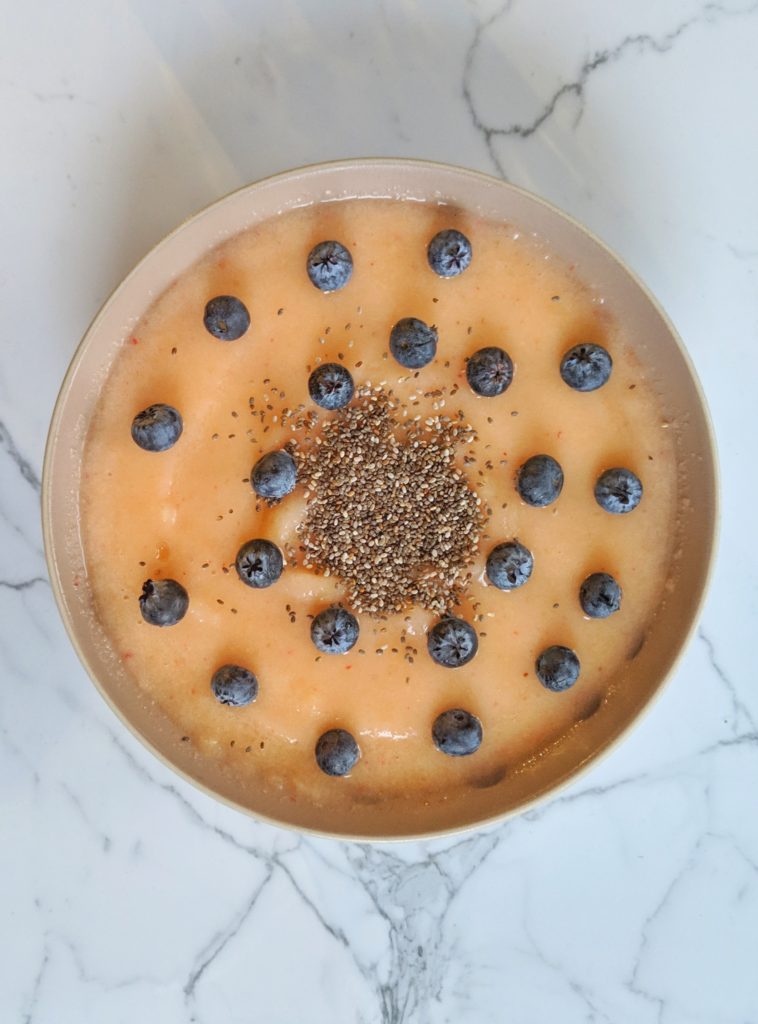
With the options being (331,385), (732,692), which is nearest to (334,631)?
(331,385)

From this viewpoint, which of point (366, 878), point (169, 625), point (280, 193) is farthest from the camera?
point (366, 878)

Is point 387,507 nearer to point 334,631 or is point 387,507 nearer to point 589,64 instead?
point 334,631

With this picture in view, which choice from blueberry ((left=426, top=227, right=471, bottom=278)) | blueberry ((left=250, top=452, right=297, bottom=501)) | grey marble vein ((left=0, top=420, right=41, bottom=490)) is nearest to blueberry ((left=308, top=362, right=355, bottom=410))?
blueberry ((left=250, top=452, right=297, bottom=501))

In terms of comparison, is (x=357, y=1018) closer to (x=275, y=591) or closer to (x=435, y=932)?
(x=435, y=932)

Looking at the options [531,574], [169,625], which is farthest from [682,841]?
[169,625]

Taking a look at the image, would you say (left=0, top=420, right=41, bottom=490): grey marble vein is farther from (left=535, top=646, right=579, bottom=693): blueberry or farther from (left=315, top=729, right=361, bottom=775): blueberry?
(left=535, top=646, right=579, bottom=693): blueberry

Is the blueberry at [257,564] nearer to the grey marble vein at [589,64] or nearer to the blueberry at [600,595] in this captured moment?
the blueberry at [600,595]
